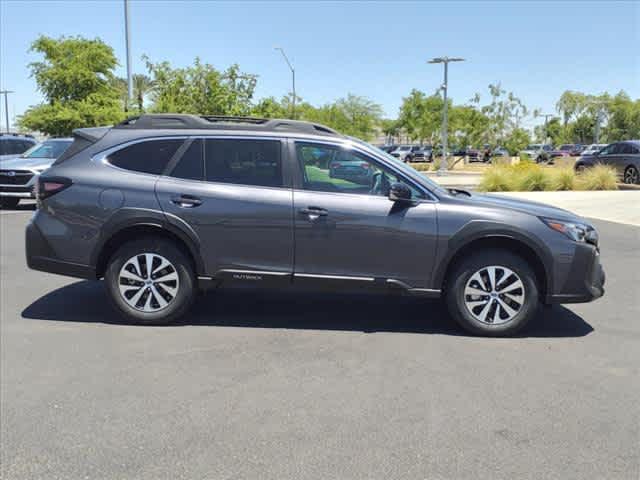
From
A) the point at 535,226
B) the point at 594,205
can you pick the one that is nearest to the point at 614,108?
the point at 594,205

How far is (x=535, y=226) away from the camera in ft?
17.8

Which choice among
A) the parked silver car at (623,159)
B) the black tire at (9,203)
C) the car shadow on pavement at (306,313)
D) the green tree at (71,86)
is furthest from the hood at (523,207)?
the green tree at (71,86)

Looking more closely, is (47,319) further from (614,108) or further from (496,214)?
(614,108)

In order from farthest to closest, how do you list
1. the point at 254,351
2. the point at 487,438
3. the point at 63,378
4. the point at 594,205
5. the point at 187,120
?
the point at 594,205 → the point at 187,120 → the point at 254,351 → the point at 63,378 → the point at 487,438

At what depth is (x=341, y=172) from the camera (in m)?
5.66

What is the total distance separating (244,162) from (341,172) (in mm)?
873

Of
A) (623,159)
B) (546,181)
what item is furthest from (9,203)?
(623,159)

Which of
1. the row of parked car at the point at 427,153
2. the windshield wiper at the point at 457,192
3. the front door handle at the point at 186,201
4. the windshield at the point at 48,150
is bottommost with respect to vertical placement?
the front door handle at the point at 186,201

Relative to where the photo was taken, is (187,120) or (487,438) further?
(187,120)

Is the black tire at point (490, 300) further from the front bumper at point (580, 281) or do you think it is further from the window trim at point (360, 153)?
the window trim at point (360, 153)

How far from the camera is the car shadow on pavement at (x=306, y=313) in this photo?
5848 millimetres

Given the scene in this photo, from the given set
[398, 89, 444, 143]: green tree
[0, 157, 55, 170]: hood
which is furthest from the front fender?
[398, 89, 444, 143]: green tree

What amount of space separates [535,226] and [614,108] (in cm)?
8535

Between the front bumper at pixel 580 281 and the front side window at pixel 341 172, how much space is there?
4.71 feet
